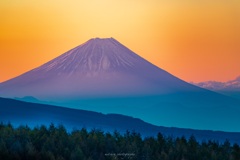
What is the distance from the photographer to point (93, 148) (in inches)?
1828

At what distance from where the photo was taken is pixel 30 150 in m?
38.8

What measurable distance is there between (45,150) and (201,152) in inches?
498

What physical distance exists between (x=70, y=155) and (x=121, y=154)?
19.4ft

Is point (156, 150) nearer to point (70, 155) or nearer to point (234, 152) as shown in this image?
point (234, 152)

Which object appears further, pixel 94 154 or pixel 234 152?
pixel 234 152

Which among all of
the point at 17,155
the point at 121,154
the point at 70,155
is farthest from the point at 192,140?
the point at 17,155

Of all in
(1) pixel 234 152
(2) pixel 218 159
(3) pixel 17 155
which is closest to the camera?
(3) pixel 17 155

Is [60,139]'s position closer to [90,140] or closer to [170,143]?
[90,140]

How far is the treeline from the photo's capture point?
130 feet

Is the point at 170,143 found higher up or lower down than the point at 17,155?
higher up

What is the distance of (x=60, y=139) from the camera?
45625 millimetres

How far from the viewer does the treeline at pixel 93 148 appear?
3972 cm

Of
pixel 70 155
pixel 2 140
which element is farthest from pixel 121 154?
pixel 2 140

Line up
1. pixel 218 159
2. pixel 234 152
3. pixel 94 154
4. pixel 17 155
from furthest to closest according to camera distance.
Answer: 1. pixel 234 152
2. pixel 218 159
3. pixel 94 154
4. pixel 17 155
